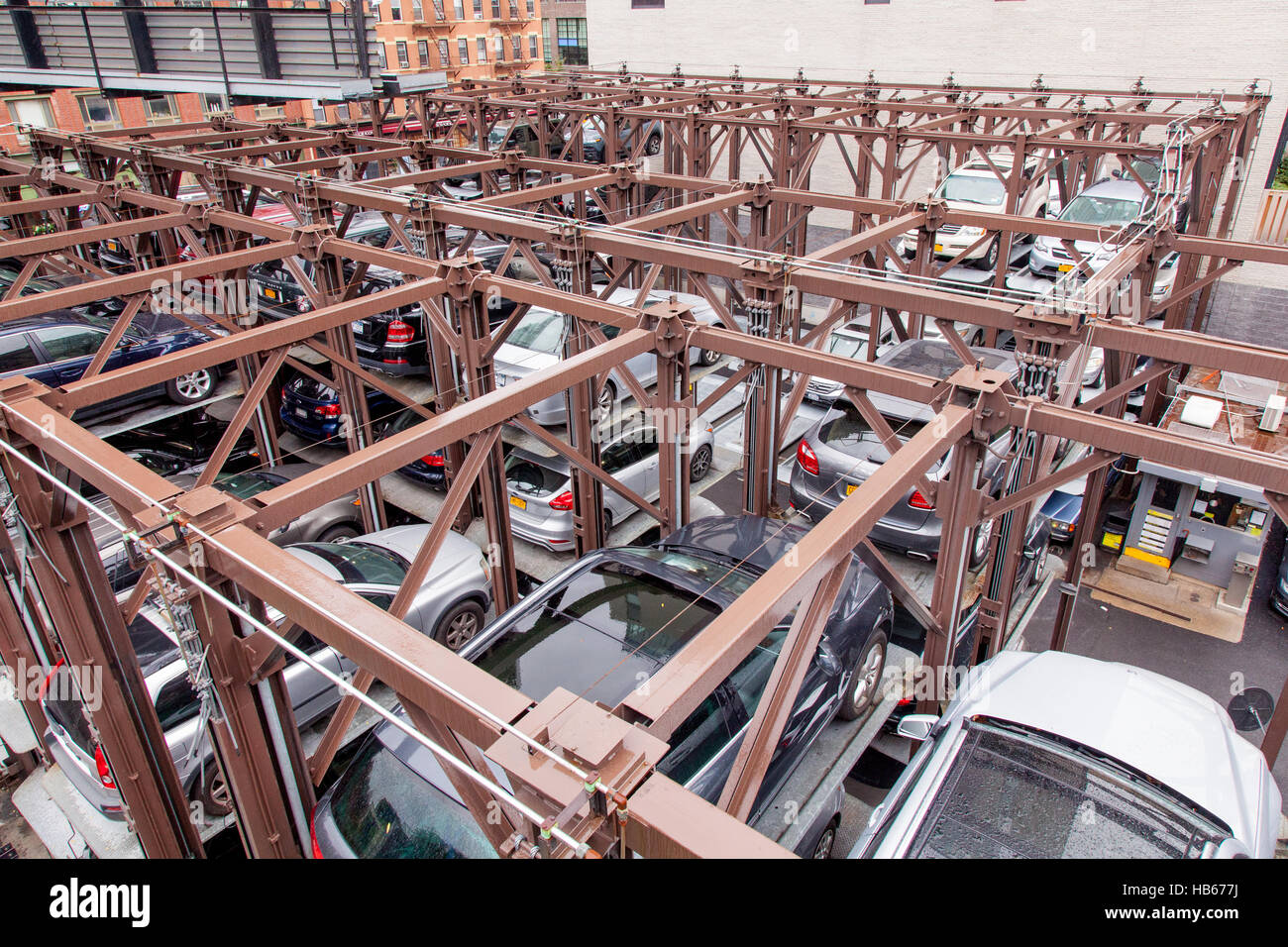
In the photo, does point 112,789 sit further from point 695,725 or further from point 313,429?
point 313,429

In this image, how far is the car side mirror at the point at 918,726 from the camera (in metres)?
5.04

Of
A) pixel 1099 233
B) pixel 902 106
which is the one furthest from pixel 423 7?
pixel 1099 233

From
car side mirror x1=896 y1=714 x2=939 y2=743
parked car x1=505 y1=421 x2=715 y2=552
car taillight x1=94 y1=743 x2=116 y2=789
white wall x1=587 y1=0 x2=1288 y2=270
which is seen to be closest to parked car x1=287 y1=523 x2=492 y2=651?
parked car x1=505 y1=421 x2=715 y2=552

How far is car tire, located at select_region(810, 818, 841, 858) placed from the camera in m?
5.23

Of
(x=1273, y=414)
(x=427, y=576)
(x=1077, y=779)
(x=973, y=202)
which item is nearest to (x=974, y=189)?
(x=973, y=202)

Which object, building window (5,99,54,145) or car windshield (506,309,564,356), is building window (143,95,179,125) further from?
car windshield (506,309,564,356)

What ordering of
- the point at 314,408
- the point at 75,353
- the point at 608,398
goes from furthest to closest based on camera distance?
the point at 75,353 < the point at 314,408 < the point at 608,398

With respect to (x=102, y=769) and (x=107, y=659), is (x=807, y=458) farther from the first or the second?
(x=102, y=769)

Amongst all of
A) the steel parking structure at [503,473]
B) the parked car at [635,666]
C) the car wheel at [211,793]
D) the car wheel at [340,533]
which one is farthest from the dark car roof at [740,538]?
the car wheel at [340,533]

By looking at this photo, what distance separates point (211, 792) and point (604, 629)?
3.07 m

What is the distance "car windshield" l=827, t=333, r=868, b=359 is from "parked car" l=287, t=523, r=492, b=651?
668cm

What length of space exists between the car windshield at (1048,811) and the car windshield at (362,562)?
14.7 feet

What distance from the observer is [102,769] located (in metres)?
5.73

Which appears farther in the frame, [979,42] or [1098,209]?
[979,42]
